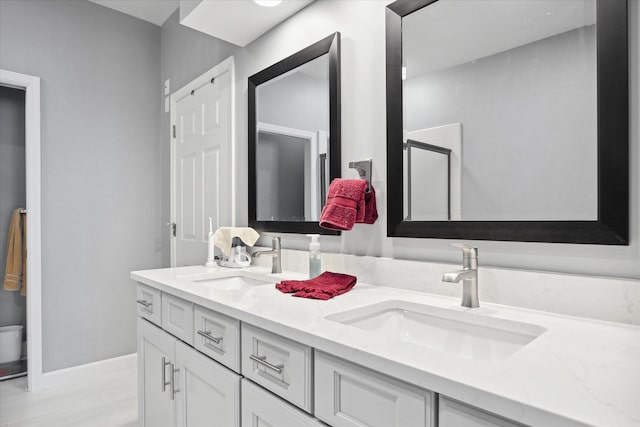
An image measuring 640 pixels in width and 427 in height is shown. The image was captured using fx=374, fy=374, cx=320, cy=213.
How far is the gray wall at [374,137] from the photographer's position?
34.5 inches

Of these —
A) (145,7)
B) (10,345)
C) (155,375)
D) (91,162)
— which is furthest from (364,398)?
(10,345)

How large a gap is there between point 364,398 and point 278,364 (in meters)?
0.28

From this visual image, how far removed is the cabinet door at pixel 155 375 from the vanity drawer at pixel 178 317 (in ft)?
0.16

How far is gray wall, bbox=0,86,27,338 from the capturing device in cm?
317

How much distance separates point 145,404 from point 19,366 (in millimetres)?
1886

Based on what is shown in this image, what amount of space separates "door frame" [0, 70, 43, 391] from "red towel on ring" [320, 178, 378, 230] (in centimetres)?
218

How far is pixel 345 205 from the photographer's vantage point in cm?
130

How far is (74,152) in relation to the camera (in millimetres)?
2645

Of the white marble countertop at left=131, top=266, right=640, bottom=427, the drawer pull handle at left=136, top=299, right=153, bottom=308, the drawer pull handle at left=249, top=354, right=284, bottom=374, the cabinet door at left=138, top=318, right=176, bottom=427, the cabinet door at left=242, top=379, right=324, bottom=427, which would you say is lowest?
the cabinet door at left=138, top=318, right=176, bottom=427

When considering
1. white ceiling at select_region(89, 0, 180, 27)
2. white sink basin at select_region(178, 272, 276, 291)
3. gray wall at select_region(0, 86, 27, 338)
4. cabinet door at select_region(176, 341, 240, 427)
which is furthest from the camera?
gray wall at select_region(0, 86, 27, 338)

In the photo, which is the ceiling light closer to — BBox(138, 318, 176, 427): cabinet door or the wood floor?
BBox(138, 318, 176, 427): cabinet door

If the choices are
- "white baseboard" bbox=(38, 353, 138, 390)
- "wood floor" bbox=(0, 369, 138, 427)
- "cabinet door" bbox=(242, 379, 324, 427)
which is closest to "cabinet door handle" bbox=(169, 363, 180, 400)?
"cabinet door" bbox=(242, 379, 324, 427)

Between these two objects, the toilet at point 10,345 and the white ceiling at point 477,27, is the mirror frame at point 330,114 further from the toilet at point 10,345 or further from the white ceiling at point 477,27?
the toilet at point 10,345

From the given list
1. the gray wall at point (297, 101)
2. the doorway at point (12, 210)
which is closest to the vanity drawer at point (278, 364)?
the gray wall at point (297, 101)
